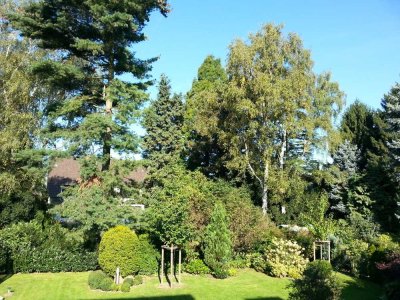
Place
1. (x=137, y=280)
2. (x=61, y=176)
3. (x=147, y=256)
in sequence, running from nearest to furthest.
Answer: (x=137, y=280), (x=147, y=256), (x=61, y=176)

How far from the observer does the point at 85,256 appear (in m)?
17.4

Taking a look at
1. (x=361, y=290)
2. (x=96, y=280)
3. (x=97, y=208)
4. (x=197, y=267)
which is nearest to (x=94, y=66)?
(x=97, y=208)

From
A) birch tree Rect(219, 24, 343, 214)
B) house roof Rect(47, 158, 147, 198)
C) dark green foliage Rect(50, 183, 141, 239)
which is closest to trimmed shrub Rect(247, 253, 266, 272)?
birch tree Rect(219, 24, 343, 214)

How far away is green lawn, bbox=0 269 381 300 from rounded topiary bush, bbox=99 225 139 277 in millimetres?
994

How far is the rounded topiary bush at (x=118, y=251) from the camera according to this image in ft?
49.2

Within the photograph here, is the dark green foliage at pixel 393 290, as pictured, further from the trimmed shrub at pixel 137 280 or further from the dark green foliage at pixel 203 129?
the dark green foliage at pixel 203 129

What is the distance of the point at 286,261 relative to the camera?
1722 centimetres

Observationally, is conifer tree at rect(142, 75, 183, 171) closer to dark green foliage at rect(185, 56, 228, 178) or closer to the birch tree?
dark green foliage at rect(185, 56, 228, 178)

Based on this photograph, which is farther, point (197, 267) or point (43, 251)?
point (197, 267)

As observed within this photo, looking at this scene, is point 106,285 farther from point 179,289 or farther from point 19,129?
point 19,129

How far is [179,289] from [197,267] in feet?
8.61

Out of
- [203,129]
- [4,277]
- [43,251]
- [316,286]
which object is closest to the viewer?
[316,286]

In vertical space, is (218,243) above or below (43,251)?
above

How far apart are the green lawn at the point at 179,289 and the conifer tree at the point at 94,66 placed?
5.61 meters
